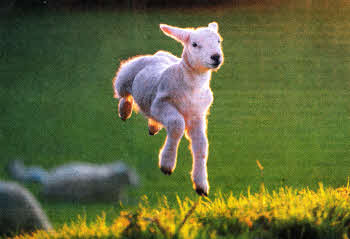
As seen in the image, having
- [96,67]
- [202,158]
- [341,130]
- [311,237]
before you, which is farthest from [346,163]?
[96,67]

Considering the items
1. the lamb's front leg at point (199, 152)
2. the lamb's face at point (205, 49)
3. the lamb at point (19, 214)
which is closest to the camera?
the lamb's face at point (205, 49)

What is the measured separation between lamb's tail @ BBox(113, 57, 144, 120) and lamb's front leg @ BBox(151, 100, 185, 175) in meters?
0.32

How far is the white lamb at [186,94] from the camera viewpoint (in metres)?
1.83

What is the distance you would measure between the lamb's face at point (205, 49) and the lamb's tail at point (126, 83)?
15.7 inches

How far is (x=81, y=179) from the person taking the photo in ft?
8.23

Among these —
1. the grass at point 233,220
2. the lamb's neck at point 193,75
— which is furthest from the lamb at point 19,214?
the lamb's neck at point 193,75

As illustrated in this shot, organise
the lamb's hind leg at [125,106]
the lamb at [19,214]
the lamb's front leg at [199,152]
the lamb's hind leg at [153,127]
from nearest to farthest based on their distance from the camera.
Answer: the lamb's front leg at [199,152] → the lamb's hind leg at [153,127] → the lamb's hind leg at [125,106] → the lamb at [19,214]

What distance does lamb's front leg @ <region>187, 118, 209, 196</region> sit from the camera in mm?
1942

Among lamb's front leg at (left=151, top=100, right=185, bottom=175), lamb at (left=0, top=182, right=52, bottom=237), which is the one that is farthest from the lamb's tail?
lamb at (left=0, top=182, right=52, bottom=237)

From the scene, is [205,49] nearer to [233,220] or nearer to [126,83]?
[126,83]

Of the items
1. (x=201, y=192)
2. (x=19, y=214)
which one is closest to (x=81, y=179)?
(x=19, y=214)

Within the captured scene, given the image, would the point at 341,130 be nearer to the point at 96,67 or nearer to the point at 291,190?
the point at 291,190

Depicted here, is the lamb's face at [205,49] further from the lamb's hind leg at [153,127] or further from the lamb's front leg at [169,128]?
the lamb's hind leg at [153,127]

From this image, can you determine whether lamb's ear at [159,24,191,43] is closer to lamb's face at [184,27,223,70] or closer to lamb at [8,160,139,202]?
lamb's face at [184,27,223,70]
